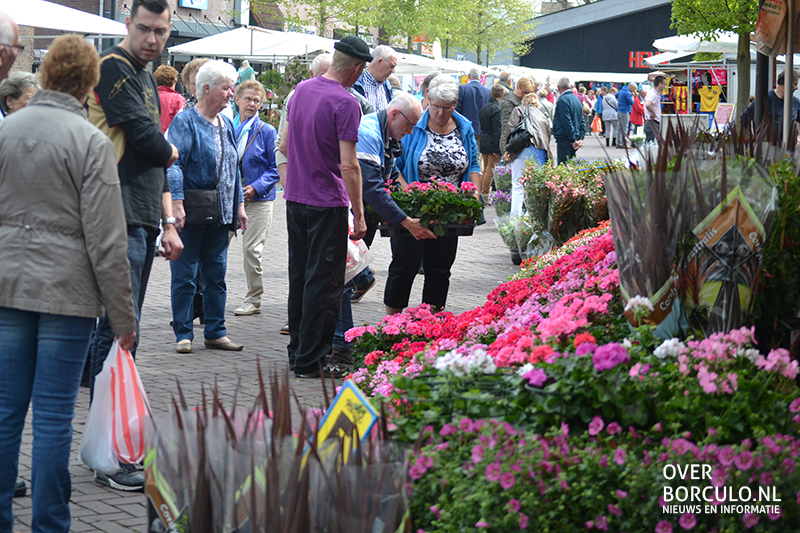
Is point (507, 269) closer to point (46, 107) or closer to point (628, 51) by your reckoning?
point (46, 107)

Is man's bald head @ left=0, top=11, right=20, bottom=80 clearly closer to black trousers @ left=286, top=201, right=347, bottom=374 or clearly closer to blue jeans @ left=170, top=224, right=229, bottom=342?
black trousers @ left=286, top=201, right=347, bottom=374

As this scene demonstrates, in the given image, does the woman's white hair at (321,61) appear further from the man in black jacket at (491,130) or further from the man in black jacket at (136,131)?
the man in black jacket at (491,130)

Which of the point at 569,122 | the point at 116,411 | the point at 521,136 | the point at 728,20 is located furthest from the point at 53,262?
the point at 728,20

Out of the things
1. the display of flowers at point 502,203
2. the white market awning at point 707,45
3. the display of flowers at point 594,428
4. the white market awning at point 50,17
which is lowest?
the display of flowers at point 594,428

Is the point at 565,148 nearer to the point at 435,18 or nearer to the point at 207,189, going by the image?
the point at 207,189

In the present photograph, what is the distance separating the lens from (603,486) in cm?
246

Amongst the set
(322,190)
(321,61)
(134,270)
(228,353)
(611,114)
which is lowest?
(228,353)

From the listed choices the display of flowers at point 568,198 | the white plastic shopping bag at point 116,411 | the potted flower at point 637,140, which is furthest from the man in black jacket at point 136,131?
the display of flowers at point 568,198

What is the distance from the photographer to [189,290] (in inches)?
265

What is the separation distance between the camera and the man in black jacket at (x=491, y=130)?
15516mm

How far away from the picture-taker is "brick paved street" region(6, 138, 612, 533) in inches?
156

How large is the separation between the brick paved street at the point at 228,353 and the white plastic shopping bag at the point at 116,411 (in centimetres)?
33

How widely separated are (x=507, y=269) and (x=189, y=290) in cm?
498

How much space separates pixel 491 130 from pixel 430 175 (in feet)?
29.6
